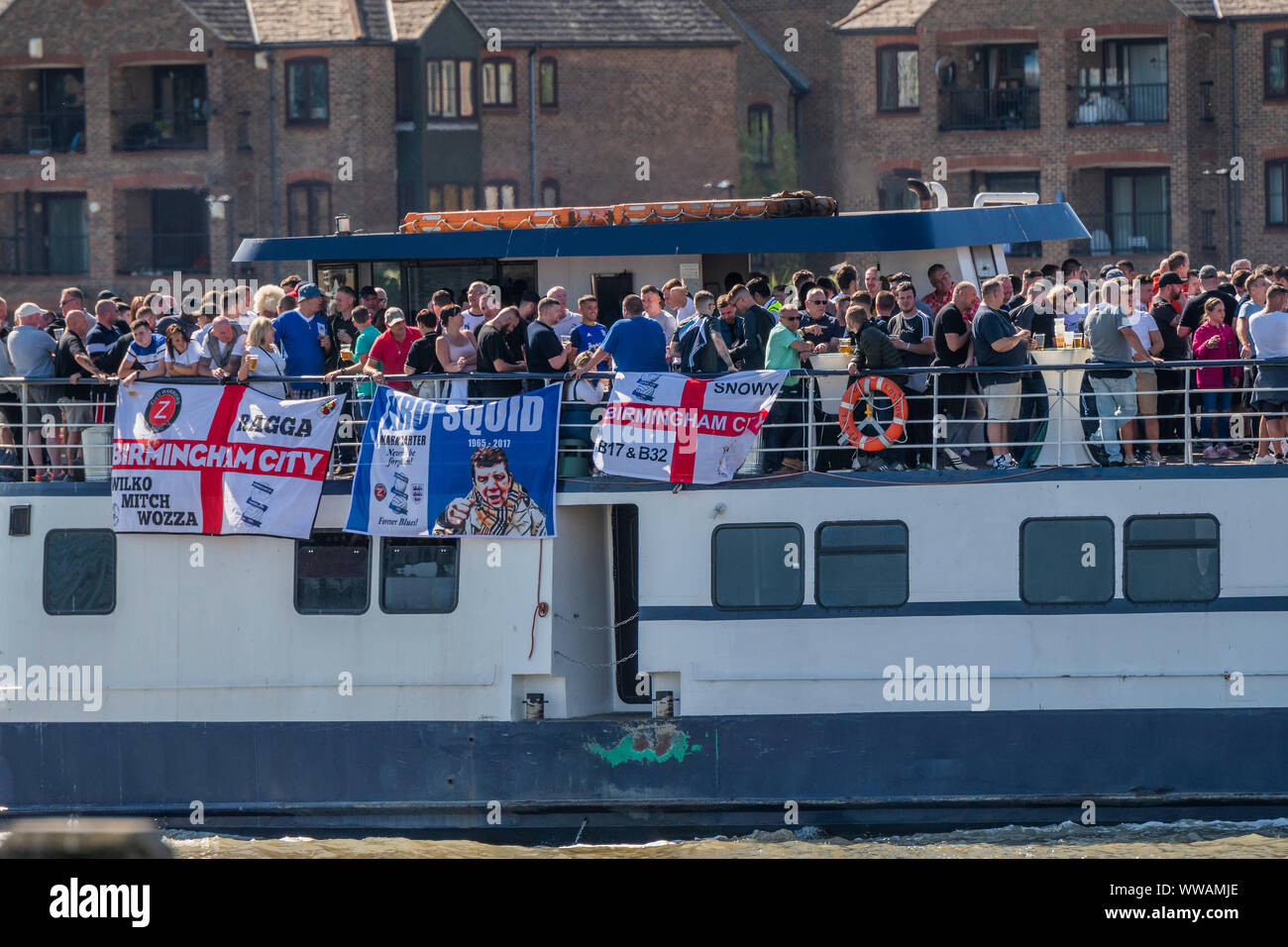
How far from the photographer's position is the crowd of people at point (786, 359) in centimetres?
1609

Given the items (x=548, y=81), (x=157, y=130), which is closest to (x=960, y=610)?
(x=548, y=81)

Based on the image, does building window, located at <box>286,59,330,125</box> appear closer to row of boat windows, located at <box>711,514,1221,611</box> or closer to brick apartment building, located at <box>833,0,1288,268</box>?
brick apartment building, located at <box>833,0,1288,268</box>

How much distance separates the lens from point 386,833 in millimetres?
16500

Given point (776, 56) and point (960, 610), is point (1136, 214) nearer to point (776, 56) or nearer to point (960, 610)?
point (776, 56)

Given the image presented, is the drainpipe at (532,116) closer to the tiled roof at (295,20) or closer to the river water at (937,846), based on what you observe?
the tiled roof at (295,20)

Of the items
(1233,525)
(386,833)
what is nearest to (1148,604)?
(1233,525)

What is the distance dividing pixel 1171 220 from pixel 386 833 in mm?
41455

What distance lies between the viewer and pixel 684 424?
16.1 meters

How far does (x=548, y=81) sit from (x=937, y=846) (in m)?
43.0

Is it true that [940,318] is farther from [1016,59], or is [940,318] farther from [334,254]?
[1016,59]

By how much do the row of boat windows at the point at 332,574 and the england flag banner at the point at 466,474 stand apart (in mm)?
334

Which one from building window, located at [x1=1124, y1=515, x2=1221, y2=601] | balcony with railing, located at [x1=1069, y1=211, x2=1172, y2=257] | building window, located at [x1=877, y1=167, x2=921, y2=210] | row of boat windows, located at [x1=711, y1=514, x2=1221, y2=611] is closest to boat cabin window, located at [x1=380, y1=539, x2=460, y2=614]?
row of boat windows, located at [x1=711, y1=514, x2=1221, y2=611]

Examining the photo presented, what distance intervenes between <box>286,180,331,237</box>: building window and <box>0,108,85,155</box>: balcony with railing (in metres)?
6.95

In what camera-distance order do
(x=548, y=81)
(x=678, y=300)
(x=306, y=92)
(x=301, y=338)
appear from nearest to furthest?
1. (x=301, y=338)
2. (x=678, y=300)
3. (x=306, y=92)
4. (x=548, y=81)
